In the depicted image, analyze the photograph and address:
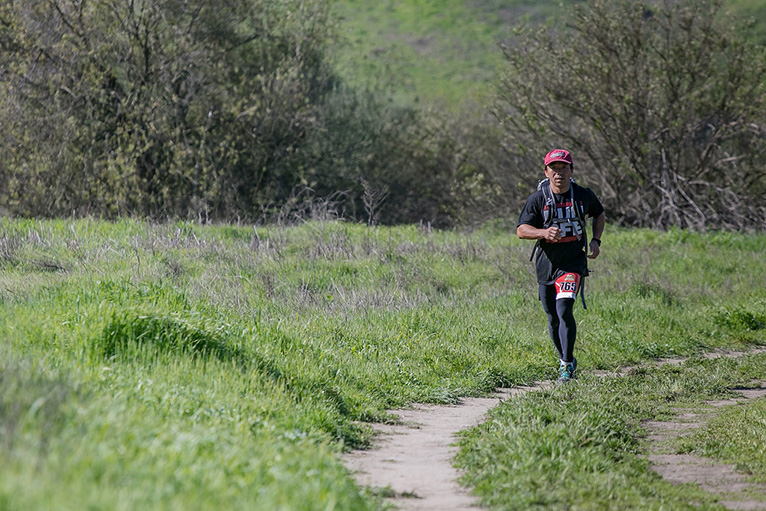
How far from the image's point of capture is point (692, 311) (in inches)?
543

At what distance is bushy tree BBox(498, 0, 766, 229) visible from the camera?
77.9ft

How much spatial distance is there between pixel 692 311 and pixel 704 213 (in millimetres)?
11057

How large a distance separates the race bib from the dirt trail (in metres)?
1.39

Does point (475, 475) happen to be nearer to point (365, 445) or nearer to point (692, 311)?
point (365, 445)

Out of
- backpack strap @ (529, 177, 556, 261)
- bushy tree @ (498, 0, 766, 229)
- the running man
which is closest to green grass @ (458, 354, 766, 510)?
the running man

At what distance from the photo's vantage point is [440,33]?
65.1 metres

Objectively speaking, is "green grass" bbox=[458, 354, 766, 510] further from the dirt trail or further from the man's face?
the man's face

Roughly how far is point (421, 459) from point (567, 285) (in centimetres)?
355

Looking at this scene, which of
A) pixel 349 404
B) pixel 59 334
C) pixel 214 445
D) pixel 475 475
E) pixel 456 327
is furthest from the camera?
pixel 456 327

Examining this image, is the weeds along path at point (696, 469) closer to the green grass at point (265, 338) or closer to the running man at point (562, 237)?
the running man at point (562, 237)

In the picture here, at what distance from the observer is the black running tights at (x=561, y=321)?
8.98 meters

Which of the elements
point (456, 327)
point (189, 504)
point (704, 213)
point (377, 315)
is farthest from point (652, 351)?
point (704, 213)

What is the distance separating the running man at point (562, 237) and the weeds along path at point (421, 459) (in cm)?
110

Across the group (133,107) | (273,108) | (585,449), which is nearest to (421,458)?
(585,449)
